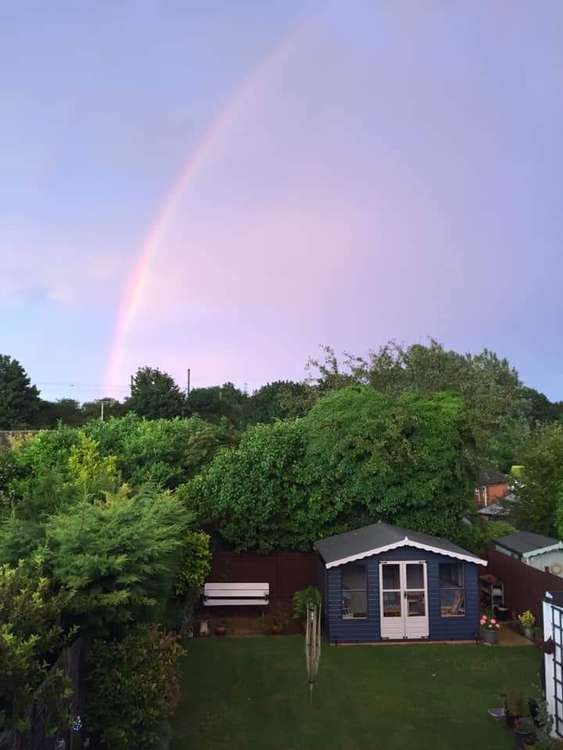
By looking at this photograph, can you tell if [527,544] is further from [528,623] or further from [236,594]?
[236,594]

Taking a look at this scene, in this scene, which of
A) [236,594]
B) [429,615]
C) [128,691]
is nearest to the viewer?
[128,691]

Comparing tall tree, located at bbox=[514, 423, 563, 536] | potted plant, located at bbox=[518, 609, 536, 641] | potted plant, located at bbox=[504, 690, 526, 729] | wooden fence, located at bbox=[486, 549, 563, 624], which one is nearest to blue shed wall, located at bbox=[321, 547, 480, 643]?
potted plant, located at bbox=[518, 609, 536, 641]

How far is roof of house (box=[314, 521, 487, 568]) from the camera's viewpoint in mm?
16781

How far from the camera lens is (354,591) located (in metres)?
17.3

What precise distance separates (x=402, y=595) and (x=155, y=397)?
60.5m

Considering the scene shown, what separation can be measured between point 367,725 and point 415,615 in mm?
6307

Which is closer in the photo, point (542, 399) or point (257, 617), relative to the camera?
point (257, 617)

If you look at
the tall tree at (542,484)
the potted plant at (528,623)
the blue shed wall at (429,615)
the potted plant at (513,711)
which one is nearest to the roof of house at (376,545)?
the blue shed wall at (429,615)

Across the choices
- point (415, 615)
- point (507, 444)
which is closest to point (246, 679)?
point (415, 615)

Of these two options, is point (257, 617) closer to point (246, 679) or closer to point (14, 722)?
point (246, 679)

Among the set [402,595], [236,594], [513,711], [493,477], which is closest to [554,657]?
[513,711]

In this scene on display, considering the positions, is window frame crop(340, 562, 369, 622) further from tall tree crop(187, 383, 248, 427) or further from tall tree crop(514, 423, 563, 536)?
tall tree crop(187, 383, 248, 427)

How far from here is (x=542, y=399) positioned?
10981cm

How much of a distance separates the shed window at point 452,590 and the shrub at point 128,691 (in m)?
10.2
